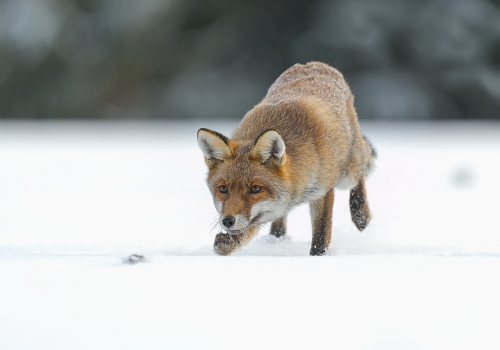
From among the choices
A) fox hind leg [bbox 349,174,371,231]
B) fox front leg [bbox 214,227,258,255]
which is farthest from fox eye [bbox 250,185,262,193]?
fox hind leg [bbox 349,174,371,231]

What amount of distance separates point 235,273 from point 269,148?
4.42 feet

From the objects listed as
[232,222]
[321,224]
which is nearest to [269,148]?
[232,222]

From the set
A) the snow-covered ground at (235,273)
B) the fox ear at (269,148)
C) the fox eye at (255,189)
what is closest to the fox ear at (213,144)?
the fox ear at (269,148)

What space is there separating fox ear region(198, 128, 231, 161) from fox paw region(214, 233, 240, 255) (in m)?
0.71

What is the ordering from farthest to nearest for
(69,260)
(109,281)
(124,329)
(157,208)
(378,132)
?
(378,132) → (157,208) → (69,260) → (109,281) → (124,329)

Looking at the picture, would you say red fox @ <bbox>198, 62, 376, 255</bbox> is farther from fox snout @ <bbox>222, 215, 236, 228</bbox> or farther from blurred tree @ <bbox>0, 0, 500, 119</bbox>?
blurred tree @ <bbox>0, 0, 500, 119</bbox>

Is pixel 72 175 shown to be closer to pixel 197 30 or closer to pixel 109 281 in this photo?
pixel 109 281

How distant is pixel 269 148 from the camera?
13.1 feet

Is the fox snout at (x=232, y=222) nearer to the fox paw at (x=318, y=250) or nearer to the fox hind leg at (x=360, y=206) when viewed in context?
the fox paw at (x=318, y=250)

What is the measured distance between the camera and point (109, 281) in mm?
2713

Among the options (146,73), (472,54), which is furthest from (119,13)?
(472,54)

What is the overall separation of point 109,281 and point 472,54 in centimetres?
2023

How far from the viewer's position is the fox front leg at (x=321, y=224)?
179 inches

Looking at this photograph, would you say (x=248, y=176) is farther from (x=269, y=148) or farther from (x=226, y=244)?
(x=226, y=244)
